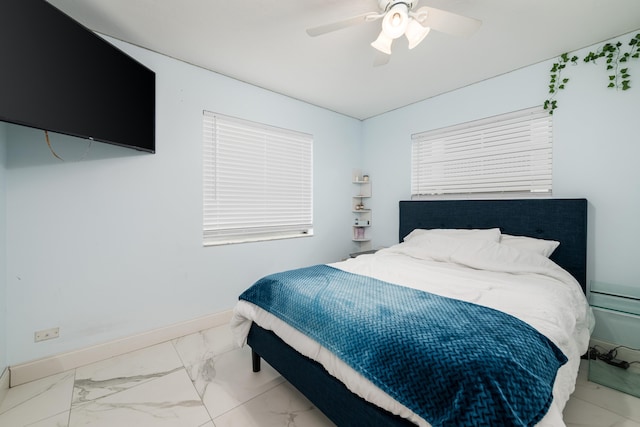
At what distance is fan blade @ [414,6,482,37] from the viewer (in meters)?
1.50

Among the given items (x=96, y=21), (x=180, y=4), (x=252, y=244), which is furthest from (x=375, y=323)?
(x=96, y=21)

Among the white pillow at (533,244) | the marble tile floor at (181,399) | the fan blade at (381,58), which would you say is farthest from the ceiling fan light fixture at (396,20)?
the marble tile floor at (181,399)

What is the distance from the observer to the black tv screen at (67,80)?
4.36 ft

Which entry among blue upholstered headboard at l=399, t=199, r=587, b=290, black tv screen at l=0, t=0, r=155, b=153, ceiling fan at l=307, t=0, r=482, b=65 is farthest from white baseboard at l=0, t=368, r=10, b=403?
blue upholstered headboard at l=399, t=199, r=587, b=290

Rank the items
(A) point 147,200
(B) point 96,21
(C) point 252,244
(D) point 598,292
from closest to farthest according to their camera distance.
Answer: (B) point 96,21 → (D) point 598,292 → (A) point 147,200 → (C) point 252,244

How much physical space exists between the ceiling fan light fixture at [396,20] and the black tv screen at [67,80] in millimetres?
1901

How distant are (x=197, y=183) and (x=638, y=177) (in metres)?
3.75

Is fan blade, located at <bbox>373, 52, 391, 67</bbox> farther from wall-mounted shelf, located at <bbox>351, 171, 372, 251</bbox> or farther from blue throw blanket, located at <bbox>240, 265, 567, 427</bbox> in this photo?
wall-mounted shelf, located at <bbox>351, 171, 372, 251</bbox>

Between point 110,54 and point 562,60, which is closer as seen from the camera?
point 110,54

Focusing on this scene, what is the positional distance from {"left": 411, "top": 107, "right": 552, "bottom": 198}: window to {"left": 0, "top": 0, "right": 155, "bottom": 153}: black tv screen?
3.04 m

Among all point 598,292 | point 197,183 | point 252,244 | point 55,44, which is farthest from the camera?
point 252,244

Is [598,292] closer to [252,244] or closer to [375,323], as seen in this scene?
[375,323]

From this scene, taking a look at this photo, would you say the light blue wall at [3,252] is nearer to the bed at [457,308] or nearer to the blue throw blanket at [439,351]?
the bed at [457,308]

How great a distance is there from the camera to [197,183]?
103 inches
